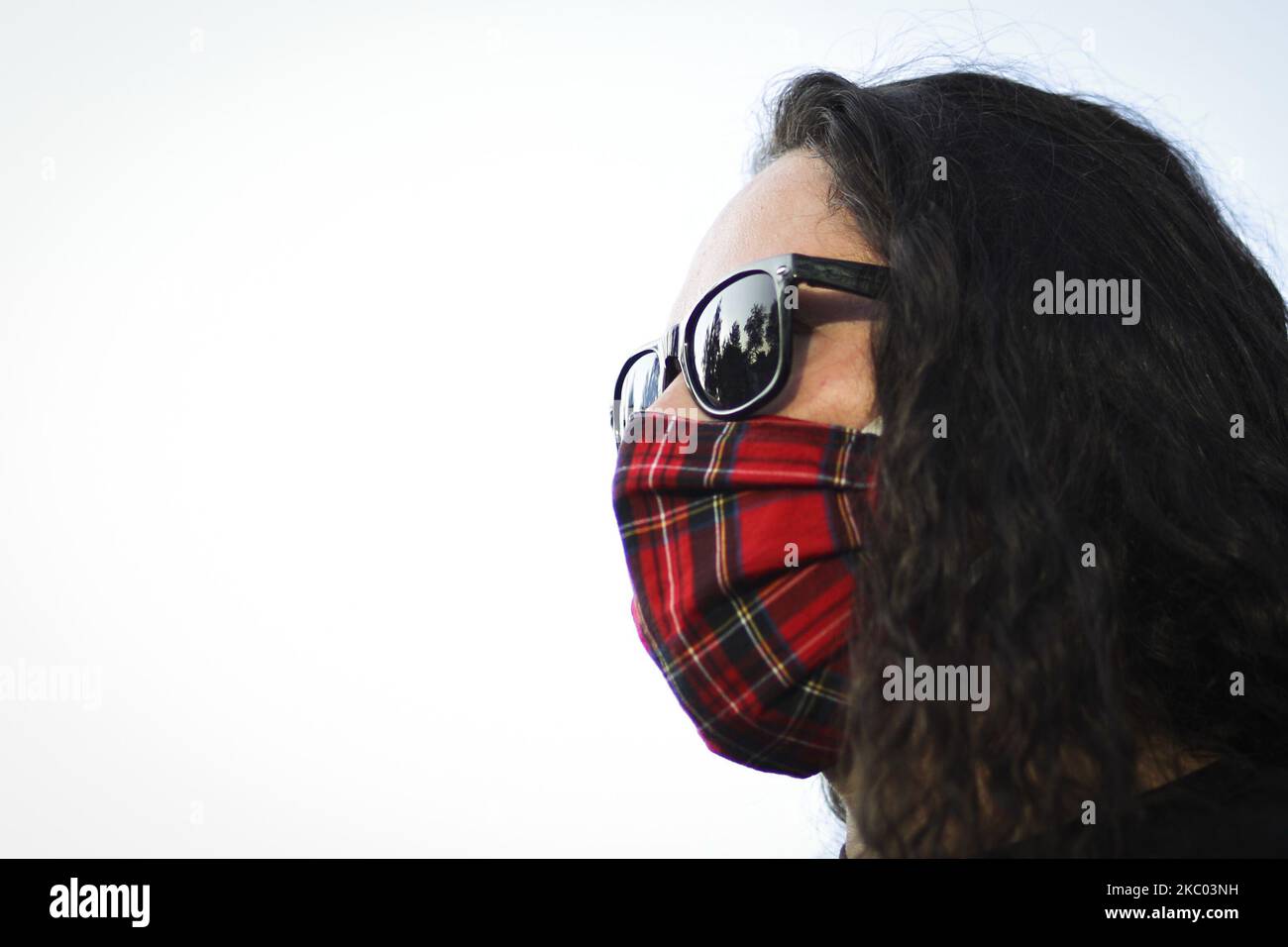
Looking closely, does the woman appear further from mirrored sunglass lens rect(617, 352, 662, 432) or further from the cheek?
mirrored sunglass lens rect(617, 352, 662, 432)

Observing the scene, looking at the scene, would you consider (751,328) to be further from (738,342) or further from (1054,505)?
(1054,505)

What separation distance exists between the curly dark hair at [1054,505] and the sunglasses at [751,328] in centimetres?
14

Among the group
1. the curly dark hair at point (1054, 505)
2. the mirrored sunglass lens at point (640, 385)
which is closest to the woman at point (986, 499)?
the curly dark hair at point (1054, 505)

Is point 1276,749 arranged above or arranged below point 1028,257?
below

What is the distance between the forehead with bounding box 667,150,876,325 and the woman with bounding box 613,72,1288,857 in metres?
0.01

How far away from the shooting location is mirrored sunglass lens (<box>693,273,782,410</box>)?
211cm

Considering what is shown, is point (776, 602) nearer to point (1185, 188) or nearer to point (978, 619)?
point (978, 619)

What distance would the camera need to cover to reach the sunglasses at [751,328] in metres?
2.09

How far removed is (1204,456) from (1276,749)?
21.1 inches

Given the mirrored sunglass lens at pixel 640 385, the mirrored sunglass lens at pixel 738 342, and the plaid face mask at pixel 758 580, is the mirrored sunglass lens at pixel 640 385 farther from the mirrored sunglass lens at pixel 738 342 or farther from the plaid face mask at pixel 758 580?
the plaid face mask at pixel 758 580

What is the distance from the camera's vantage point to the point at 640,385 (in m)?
2.92

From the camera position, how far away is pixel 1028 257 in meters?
2.04

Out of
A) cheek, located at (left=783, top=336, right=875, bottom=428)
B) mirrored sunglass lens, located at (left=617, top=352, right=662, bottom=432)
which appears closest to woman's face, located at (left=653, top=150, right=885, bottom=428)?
cheek, located at (left=783, top=336, right=875, bottom=428)
